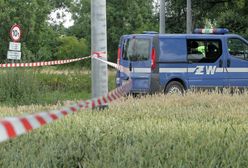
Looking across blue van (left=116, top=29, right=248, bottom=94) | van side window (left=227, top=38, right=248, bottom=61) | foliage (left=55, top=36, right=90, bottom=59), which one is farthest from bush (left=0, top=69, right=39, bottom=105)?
foliage (left=55, top=36, right=90, bottom=59)

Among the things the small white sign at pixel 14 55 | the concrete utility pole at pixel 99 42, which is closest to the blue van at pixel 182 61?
the small white sign at pixel 14 55

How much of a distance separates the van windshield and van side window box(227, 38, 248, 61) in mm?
2594

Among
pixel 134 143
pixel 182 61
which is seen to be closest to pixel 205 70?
pixel 182 61

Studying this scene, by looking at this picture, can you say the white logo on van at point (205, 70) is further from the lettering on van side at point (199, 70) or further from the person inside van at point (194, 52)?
the person inside van at point (194, 52)

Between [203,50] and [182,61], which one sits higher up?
[203,50]

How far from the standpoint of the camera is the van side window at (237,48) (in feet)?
57.1

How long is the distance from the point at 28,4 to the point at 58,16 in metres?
33.0

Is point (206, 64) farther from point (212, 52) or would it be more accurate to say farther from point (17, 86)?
point (17, 86)

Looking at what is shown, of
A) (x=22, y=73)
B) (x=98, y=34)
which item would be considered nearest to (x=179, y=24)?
(x=22, y=73)

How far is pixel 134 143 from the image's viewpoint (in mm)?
4090

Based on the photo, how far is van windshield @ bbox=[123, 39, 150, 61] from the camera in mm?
16453

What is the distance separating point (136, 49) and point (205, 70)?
2069 millimetres

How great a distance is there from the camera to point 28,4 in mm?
37031

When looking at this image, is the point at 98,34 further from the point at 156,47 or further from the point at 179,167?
the point at 156,47
